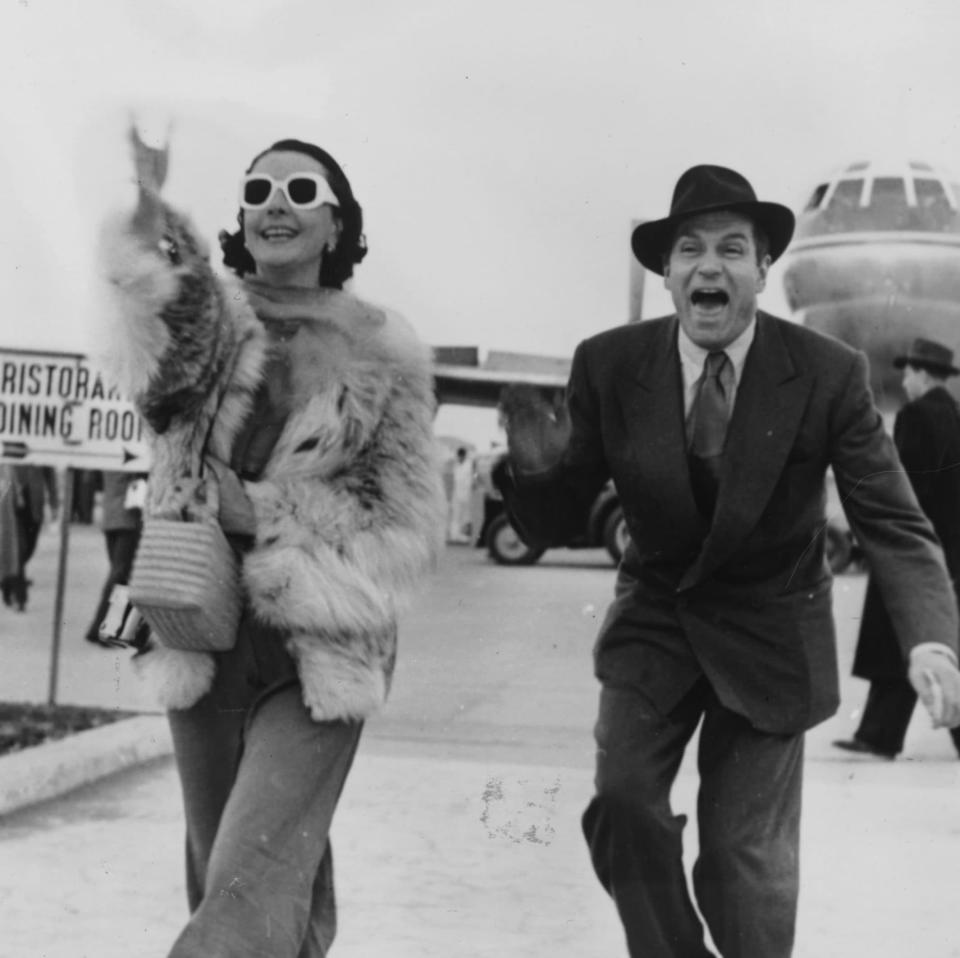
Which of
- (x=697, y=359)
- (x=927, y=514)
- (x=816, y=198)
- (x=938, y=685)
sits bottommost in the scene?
(x=938, y=685)

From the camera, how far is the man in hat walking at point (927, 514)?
8.38m

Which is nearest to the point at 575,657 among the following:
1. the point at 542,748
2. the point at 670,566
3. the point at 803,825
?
the point at 542,748

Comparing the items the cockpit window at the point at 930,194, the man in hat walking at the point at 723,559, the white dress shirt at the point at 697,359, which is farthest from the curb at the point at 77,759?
the cockpit window at the point at 930,194

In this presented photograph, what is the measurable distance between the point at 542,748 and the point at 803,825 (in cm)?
189

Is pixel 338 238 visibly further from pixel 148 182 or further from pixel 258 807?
pixel 258 807

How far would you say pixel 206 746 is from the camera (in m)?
3.70

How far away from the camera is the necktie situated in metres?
3.95

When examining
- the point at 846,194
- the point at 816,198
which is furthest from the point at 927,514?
the point at 816,198

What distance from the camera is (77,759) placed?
7137 millimetres

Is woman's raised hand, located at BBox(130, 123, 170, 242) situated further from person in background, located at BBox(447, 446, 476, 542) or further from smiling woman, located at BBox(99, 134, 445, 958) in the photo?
person in background, located at BBox(447, 446, 476, 542)

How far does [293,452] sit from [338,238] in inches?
23.0

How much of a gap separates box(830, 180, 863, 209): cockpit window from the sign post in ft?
85.5

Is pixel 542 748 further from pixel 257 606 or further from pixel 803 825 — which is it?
pixel 257 606

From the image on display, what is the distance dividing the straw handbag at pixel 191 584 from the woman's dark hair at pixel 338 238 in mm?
648
